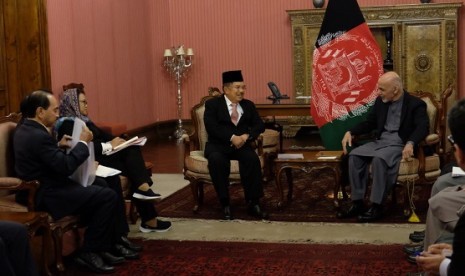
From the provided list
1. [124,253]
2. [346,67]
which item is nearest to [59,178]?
[124,253]

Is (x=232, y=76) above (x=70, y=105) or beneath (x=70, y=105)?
above

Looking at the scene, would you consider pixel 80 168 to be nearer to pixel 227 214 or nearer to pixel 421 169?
pixel 227 214

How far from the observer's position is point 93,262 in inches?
190

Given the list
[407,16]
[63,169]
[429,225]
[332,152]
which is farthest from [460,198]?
[407,16]

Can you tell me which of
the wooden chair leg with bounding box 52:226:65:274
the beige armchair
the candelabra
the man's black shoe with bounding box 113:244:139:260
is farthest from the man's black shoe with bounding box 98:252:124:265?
the candelabra

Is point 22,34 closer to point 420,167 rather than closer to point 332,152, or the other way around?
point 332,152

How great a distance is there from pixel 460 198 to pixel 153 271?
6.51 feet

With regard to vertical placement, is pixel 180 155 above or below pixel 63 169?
below

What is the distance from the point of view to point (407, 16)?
443 inches

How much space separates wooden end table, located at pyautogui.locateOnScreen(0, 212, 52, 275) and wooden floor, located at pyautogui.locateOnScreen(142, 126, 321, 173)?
4289 millimetres

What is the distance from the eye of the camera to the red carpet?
471 cm

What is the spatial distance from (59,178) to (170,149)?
6.13 m

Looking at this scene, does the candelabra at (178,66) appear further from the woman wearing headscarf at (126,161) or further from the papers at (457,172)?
the papers at (457,172)

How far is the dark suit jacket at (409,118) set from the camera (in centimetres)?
599
